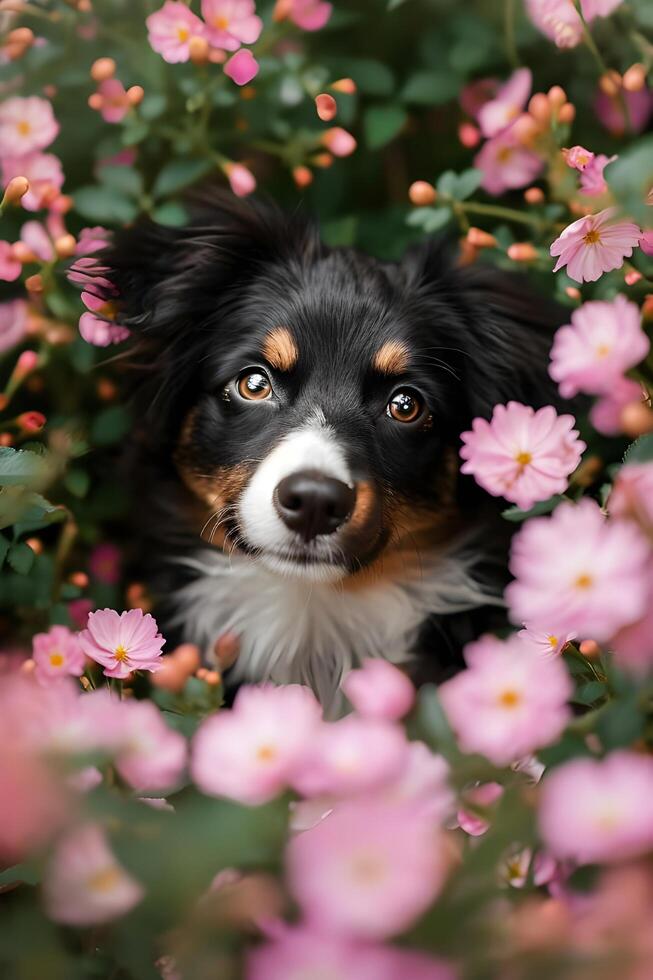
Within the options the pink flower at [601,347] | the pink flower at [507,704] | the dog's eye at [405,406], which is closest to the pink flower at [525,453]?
the pink flower at [601,347]

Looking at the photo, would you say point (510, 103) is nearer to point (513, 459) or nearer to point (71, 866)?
point (513, 459)

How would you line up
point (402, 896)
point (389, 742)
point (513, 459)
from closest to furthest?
point (402, 896) → point (389, 742) → point (513, 459)

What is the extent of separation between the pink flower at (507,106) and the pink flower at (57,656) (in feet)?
4.16

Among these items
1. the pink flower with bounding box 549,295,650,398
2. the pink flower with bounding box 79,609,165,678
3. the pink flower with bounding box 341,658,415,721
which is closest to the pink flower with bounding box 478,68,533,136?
the pink flower with bounding box 549,295,650,398

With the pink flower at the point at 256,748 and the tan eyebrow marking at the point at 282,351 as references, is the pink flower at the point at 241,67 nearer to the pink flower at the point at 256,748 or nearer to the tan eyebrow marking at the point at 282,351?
the tan eyebrow marking at the point at 282,351

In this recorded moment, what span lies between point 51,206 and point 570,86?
3.84 ft

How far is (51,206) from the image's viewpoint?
5.98 ft

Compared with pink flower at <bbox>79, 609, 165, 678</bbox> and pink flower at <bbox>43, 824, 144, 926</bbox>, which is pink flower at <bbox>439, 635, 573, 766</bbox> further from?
pink flower at <bbox>79, 609, 165, 678</bbox>

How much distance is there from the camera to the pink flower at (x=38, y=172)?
1781 millimetres

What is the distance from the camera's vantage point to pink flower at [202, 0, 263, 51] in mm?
1700

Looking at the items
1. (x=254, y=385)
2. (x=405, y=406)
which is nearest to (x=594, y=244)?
(x=405, y=406)

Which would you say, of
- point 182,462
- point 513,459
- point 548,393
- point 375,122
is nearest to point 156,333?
point 182,462

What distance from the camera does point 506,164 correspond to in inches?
77.7

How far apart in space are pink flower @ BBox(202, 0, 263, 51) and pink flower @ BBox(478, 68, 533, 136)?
1.63 feet
